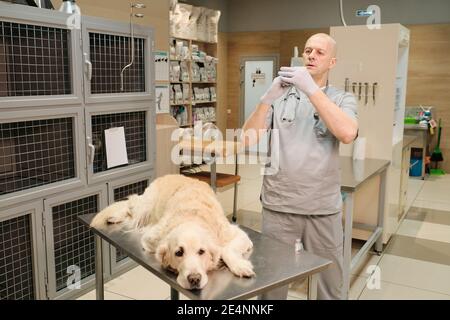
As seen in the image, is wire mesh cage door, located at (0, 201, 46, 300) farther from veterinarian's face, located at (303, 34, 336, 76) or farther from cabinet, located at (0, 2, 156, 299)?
veterinarian's face, located at (303, 34, 336, 76)

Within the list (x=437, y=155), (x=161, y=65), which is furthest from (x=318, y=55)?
(x=437, y=155)

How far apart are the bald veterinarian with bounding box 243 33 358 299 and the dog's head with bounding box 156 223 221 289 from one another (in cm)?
58

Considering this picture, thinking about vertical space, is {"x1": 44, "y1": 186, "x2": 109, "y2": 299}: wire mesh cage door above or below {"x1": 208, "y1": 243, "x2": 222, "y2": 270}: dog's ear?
below

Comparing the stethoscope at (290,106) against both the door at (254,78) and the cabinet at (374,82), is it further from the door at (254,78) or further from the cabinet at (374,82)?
the door at (254,78)

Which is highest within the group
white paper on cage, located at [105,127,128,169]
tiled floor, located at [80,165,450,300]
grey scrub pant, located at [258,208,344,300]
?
white paper on cage, located at [105,127,128,169]

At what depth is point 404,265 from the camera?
368 centimetres

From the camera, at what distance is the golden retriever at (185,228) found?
1604 millimetres

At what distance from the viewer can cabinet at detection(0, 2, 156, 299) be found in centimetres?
254

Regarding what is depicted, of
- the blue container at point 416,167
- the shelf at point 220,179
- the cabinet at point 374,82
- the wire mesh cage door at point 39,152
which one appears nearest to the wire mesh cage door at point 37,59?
the wire mesh cage door at point 39,152

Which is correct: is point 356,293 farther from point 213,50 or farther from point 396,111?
point 213,50

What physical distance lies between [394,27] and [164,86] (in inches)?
107

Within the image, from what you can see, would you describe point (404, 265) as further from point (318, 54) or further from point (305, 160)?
point (318, 54)

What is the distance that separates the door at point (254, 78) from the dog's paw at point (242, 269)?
6.99 metres

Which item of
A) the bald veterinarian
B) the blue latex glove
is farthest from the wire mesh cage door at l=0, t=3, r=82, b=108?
the blue latex glove
